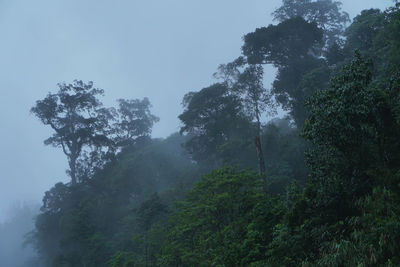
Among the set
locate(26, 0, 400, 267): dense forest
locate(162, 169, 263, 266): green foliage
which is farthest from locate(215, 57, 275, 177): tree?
locate(162, 169, 263, 266): green foliage

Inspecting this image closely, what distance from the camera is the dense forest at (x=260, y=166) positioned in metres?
9.36

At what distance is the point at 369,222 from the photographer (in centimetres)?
827

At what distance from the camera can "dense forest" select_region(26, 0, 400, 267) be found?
30.7ft

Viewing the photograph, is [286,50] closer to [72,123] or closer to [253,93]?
[253,93]

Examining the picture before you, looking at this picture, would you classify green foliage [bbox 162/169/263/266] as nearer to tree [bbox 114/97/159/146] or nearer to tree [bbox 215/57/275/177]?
tree [bbox 215/57/275/177]

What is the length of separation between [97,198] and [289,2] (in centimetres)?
3742

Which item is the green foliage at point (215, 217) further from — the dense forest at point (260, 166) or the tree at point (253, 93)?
the tree at point (253, 93)

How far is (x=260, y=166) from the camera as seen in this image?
21203mm

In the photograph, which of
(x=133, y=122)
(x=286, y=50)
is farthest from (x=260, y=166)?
(x=133, y=122)

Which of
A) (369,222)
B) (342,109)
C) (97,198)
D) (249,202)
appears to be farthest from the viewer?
(97,198)

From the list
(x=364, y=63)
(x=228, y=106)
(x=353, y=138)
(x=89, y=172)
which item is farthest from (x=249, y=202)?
(x=89, y=172)

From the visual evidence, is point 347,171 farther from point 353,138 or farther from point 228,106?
point 228,106

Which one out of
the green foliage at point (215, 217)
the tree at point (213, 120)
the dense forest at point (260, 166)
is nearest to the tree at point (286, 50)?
the dense forest at point (260, 166)

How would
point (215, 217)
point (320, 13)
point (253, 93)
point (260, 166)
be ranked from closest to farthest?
point (215, 217) < point (260, 166) < point (253, 93) < point (320, 13)
